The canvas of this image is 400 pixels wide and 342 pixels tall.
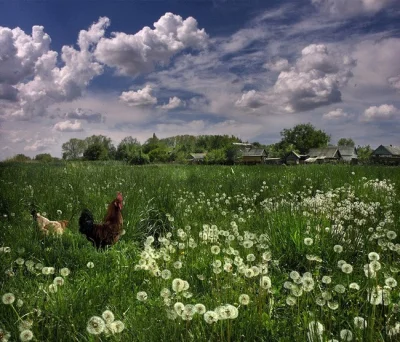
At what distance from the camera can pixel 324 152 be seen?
12300 cm

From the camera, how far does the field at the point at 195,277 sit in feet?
8.28

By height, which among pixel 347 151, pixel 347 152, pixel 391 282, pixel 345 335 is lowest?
pixel 345 335

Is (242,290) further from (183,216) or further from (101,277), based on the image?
(183,216)

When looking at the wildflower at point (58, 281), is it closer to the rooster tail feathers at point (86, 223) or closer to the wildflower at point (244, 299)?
the wildflower at point (244, 299)

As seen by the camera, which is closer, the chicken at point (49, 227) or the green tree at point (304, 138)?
the chicken at point (49, 227)

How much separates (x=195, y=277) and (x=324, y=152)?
12651 centimetres

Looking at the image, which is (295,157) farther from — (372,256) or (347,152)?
(372,256)

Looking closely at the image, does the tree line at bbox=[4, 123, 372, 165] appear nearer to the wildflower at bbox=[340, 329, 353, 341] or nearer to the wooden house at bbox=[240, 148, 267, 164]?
the wooden house at bbox=[240, 148, 267, 164]

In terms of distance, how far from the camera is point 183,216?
7.28 metres

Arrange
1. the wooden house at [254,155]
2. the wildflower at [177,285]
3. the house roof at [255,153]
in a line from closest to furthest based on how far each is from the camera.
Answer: the wildflower at [177,285]
the wooden house at [254,155]
the house roof at [255,153]

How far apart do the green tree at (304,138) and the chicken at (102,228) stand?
129 meters

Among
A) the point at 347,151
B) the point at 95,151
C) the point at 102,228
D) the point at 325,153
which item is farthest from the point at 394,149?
the point at 102,228

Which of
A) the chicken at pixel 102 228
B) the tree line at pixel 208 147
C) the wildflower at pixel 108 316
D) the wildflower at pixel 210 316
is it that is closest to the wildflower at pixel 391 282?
the wildflower at pixel 210 316

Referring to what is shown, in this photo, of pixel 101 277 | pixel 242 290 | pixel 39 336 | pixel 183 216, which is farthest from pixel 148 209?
pixel 39 336
